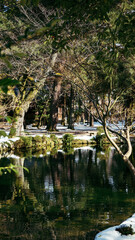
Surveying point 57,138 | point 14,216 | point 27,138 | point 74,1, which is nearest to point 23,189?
point 14,216

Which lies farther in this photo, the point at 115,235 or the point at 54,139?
the point at 54,139

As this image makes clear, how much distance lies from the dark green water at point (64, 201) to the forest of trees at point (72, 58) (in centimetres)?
168

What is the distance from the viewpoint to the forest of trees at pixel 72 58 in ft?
14.1

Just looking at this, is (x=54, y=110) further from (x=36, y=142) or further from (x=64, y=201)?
(x=64, y=201)

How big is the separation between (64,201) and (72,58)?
3690 millimetres

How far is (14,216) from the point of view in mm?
6348

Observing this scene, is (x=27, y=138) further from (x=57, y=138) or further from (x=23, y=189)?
(x=23, y=189)

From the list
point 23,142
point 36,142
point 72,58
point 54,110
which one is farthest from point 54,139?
point 72,58

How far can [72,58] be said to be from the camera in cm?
755

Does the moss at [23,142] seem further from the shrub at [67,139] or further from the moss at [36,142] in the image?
the shrub at [67,139]

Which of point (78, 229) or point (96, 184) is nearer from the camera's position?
point (78, 229)

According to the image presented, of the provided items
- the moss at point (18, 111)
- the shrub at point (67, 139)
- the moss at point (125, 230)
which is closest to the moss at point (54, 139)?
the shrub at point (67, 139)

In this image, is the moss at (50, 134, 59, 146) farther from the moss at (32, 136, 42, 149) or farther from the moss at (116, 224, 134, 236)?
the moss at (116, 224, 134, 236)

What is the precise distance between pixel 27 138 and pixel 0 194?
10.4 meters
